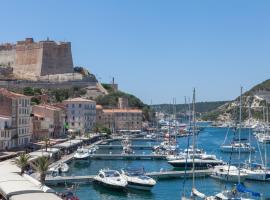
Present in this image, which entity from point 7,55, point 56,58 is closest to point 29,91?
point 56,58

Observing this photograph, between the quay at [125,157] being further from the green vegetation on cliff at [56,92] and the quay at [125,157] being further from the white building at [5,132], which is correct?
the green vegetation on cliff at [56,92]

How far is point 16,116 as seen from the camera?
227ft

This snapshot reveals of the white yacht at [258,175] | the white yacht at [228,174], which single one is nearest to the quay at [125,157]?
the white yacht at [228,174]

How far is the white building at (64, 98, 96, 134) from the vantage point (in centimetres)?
11619

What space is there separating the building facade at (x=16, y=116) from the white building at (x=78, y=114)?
135 feet

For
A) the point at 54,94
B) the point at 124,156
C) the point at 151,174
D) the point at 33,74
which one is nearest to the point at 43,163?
the point at 151,174

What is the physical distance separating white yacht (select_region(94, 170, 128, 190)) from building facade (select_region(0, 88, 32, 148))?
19.9 meters

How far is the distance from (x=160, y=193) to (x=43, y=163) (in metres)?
11.6

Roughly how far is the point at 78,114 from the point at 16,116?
47847mm

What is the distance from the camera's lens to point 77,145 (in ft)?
276

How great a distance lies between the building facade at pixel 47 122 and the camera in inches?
3393

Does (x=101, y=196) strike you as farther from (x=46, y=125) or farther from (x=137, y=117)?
(x=137, y=117)

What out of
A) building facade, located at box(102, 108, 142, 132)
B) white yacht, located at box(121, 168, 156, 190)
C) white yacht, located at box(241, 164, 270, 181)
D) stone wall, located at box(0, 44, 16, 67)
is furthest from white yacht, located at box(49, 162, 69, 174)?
stone wall, located at box(0, 44, 16, 67)

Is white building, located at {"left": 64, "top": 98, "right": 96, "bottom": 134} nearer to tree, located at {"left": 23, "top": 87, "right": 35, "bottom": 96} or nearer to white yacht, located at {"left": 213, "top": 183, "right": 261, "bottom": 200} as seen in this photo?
tree, located at {"left": 23, "top": 87, "right": 35, "bottom": 96}
